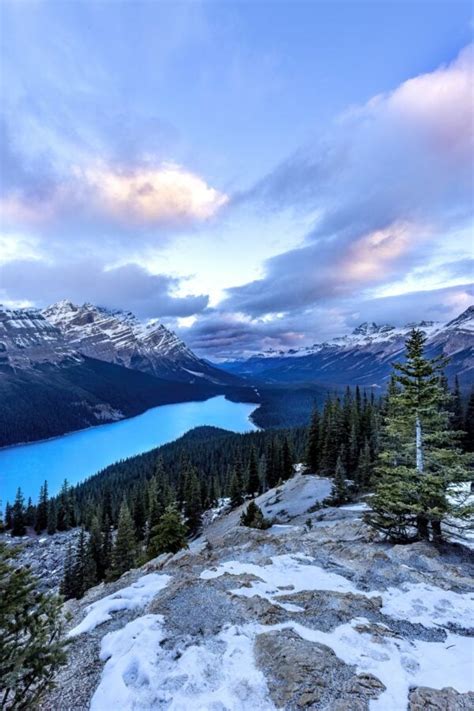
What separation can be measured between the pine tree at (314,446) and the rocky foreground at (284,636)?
3877 centimetres

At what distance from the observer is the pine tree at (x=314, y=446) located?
55219 millimetres

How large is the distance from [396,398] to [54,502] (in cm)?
8946

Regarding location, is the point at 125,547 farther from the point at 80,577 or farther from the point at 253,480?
the point at 253,480

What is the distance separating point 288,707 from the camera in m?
7.18

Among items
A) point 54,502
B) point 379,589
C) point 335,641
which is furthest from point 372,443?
point 54,502

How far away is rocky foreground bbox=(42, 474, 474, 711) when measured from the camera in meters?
7.59

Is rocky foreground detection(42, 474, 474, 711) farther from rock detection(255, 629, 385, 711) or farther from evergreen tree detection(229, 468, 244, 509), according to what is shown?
evergreen tree detection(229, 468, 244, 509)

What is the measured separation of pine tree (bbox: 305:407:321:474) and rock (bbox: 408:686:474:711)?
1915 inches

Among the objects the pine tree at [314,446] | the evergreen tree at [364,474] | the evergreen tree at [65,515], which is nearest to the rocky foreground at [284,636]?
the evergreen tree at [364,474]

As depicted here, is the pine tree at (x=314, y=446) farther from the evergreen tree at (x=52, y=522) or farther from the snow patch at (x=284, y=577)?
the evergreen tree at (x=52, y=522)

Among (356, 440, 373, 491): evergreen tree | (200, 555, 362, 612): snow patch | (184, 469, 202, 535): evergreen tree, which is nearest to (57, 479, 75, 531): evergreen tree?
(184, 469, 202, 535): evergreen tree

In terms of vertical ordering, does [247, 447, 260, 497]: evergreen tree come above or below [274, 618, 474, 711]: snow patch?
below

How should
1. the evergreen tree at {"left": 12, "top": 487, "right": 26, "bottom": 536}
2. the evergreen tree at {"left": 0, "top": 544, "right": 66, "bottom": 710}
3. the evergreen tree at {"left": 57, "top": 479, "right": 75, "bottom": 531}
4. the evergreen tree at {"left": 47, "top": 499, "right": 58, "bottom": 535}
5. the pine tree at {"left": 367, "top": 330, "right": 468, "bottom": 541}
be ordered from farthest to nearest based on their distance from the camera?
the evergreen tree at {"left": 57, "top": 479, "right": 75, "bottom": 531}, the evergreen tree at {"left": 47, "top": 499, "right": 58, "bottom": 535}, the evergreen tree at {"left": 12, "top": 487, "right": 26, "bottom": 536}, the pine tree at {"left": 367, "top": 330, "right": 468, "bottom": 541}, the evergreen tree at {"left": 0, "top": 544, "right": 66, "bottom": 710}

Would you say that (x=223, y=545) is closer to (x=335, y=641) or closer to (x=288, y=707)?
(x=335, y=641)
